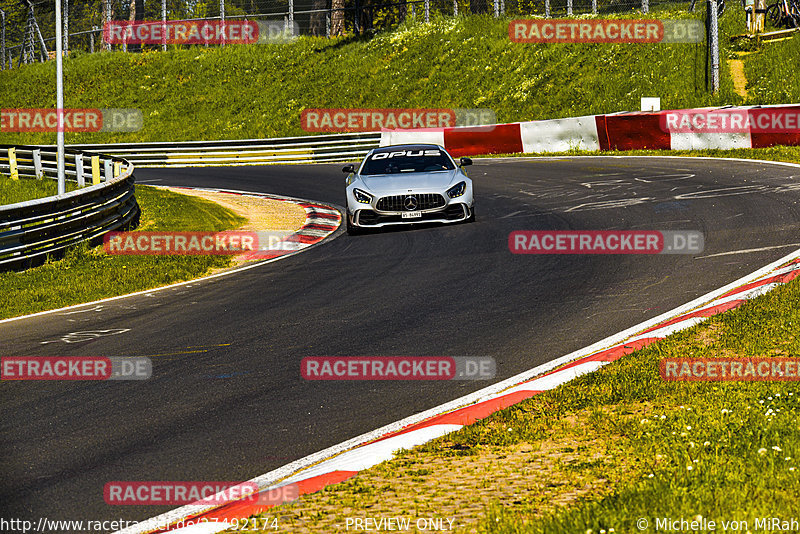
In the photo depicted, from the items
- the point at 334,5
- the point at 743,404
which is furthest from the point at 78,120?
the point at 743,404

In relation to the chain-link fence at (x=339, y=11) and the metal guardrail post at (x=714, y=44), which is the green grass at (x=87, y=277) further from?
the chain-link fence at (x=339, y=11)

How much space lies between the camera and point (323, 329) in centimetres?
917

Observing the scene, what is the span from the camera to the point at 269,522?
4.58 meters

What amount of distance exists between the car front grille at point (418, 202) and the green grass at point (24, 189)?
10196 mm

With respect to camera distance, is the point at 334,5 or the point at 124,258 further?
the point at 334,5

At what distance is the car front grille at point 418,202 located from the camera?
14.9 m

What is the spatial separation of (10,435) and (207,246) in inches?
376

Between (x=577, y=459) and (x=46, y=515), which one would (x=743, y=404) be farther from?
(x=46, y=515)
